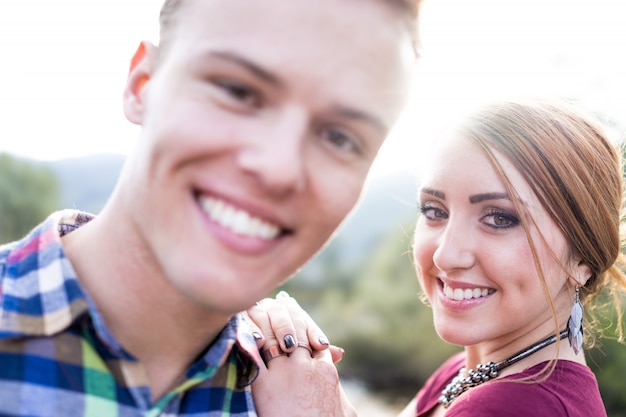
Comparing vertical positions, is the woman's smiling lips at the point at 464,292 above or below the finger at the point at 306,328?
above

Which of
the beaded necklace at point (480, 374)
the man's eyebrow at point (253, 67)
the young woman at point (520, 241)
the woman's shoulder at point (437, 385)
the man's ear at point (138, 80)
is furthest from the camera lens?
the woman's shoulder at point (437, 385)

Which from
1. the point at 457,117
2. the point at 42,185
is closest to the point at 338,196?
the point at 457,117

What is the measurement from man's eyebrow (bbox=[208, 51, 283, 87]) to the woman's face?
125 cm

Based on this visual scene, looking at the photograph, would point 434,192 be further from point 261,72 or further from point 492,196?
point 261,72

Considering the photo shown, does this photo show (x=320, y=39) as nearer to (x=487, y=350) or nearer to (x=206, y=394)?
(x=206, y=394)

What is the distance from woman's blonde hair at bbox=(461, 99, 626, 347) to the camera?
2324mm

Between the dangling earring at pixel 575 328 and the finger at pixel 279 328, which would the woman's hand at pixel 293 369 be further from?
the dangling earring at pixel 575 328

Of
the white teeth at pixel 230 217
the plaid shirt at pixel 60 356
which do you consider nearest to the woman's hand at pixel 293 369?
the plaid shirt at pixel 60 356

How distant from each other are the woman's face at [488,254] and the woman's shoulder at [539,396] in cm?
20

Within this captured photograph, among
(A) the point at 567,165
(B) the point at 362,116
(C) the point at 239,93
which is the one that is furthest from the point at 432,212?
(C) the point at 239,93

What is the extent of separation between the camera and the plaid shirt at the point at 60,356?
1313 mm

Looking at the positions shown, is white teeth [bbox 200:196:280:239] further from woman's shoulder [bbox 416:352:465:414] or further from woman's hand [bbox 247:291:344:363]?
woman's shoulder [bbox 416:352:465:414]

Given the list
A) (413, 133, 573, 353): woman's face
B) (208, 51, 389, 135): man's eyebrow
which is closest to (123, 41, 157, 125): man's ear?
(208, 51, 389, 135): man's eyebrow

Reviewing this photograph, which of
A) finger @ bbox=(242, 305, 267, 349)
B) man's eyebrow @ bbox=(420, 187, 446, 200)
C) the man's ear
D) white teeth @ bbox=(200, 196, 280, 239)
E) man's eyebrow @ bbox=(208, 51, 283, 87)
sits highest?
man's eyebrow @ bbox=(208, 51, 283, 87)
